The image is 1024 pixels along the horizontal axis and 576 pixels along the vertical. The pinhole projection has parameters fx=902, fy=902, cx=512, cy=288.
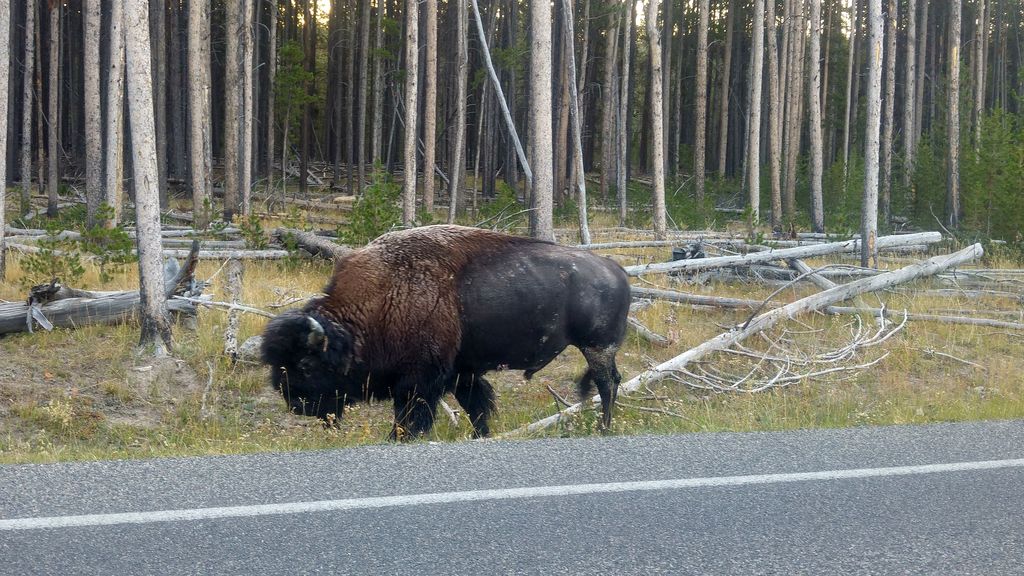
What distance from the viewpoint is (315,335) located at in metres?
6.83

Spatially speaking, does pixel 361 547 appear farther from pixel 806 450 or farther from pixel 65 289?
pixel 65 289

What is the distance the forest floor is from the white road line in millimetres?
1962

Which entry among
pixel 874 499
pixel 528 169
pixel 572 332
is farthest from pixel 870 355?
pixel 874 499

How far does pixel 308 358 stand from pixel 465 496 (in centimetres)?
300

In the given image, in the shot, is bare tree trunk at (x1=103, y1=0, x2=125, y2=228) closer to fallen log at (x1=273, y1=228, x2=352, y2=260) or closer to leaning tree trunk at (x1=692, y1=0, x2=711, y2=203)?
fallen log at (x1=273, y1=228, x2=352, y2=260)

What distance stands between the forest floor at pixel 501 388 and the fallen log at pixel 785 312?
20 cm

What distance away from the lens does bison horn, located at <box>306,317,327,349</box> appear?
6.78 metres

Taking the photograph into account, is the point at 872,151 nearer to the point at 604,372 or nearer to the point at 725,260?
the point at 725,260

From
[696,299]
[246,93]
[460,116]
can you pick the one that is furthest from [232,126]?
[696,299]

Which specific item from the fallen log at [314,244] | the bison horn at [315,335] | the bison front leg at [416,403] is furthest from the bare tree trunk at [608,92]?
the bison horn at [315,335]

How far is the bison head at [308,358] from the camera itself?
6.88 m

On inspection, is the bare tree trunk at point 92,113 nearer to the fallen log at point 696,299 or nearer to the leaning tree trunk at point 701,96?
the fallen log at point 696,299

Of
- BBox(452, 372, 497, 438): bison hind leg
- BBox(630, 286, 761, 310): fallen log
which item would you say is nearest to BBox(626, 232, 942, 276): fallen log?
BBox(630, 286, 761, 310): fallen log

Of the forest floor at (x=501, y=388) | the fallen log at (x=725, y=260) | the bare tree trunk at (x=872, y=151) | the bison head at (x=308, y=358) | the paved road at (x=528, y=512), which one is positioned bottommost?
the forest floor at (x=501, y=388)
